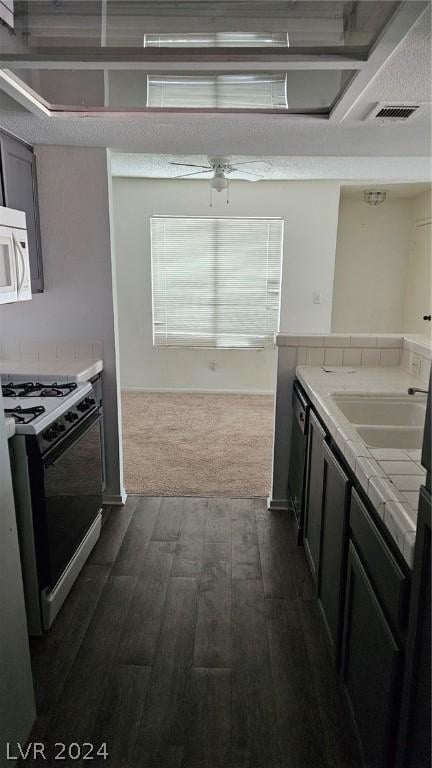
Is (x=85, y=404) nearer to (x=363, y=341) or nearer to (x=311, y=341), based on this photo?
(x=311, y=341)

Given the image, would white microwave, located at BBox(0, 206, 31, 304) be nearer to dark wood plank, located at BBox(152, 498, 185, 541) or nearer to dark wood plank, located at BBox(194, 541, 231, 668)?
dark wood plank, located at BBox(152, 498, 185, 541)

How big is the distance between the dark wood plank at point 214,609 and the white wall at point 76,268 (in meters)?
0.97

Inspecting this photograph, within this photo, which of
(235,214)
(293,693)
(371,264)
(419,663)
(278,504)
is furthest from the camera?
(371,264)

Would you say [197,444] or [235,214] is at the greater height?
[235,214]

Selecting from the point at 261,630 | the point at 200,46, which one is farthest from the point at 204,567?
the point at 200,46

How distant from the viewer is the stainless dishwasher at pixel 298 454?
255cm

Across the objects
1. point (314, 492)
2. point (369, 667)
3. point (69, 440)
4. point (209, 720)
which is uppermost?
point (69, 440)

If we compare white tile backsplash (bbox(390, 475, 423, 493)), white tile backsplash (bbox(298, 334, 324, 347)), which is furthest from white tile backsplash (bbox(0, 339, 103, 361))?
white tile backsplash (bbox(390, 475, 423, 493))

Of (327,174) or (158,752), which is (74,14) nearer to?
(158,752)

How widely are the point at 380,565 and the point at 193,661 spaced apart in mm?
1072

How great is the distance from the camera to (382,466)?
145cm

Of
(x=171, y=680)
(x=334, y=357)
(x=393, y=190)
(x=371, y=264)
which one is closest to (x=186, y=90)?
(x=334, y=357)

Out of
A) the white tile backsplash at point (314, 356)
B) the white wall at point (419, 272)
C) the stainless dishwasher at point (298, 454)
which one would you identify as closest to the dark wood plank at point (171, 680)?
the stainless dishwasher at point (298, 454)

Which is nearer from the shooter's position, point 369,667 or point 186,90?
point 369,667
